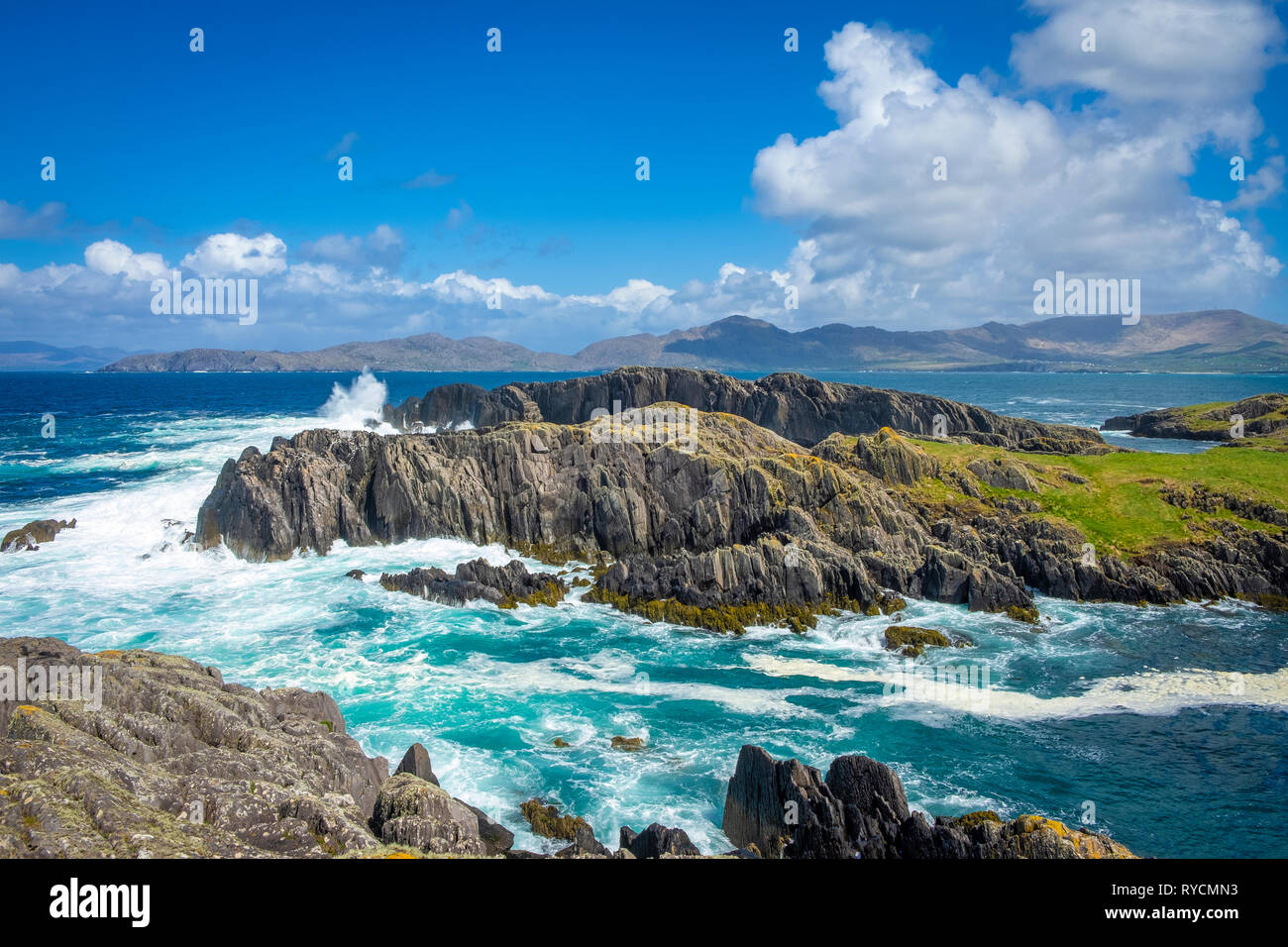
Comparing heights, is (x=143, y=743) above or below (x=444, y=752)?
above

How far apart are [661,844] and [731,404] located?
93.9 metres

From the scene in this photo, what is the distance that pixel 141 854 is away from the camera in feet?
40.5

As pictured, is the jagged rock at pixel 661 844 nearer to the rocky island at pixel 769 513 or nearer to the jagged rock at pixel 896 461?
the rocky island at pixel 769 513

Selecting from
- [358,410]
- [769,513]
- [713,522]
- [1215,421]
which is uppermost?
[358,410]

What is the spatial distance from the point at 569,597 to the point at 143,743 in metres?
30.8

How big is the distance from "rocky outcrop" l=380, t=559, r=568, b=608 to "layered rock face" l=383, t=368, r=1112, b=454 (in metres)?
53.9

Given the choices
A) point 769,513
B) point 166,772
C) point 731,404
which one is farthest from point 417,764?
point 731,404

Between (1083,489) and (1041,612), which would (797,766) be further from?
(1083,489)

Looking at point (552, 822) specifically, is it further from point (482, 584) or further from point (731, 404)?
point (731, 404)

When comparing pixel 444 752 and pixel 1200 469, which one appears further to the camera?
pixel 1200 469

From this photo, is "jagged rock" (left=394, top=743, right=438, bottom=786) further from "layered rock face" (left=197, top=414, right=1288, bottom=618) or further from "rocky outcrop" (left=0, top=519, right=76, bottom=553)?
"rocky outcrop" (left=0, top=519, right=76, bottom=553)

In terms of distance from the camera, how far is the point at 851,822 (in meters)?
20.4

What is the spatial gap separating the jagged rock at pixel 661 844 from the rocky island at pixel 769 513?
22003 mm
